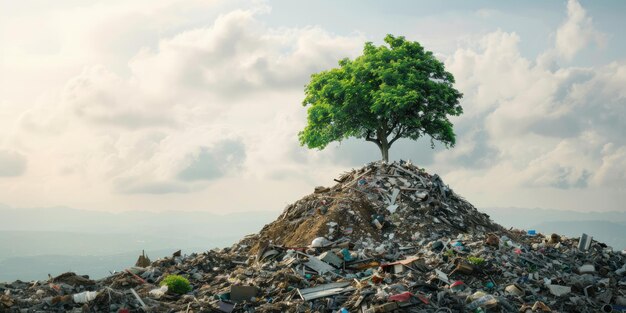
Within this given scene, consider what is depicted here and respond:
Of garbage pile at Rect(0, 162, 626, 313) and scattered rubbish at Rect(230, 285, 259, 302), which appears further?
scattered rubbish at Rect(230, 285, 259, 302)

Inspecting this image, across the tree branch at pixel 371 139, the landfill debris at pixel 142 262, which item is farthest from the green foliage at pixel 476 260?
the tree branch at pixel 371 139

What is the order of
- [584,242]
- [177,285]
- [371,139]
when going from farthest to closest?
[371,139] → [584,242] → [177,285]

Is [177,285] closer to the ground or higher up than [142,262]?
closer to the ground

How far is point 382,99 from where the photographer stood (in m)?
28.6

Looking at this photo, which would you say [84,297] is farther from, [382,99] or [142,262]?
[382,99]

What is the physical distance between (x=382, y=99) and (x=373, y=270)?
16.2m

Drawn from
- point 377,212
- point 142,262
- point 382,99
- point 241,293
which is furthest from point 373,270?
point 382,99

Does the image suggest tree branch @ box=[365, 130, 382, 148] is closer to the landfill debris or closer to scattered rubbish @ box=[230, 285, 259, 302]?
the landfill debris

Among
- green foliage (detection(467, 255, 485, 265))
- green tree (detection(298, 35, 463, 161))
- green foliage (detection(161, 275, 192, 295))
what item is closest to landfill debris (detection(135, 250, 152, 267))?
green foliage (detection(161, 275, 192, 295))

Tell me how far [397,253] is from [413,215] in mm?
Result: 4104

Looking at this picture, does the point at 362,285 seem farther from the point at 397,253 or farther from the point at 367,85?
the point at 367,85

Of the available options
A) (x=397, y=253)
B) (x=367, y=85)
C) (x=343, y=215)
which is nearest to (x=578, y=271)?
(x=397, y=253)

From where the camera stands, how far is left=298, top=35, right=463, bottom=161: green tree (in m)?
29.2

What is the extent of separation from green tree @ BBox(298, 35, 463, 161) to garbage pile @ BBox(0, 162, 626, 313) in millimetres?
7923
